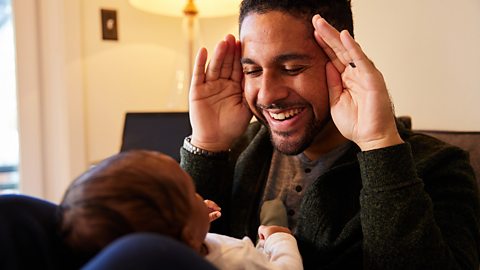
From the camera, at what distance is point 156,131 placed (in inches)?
72.3

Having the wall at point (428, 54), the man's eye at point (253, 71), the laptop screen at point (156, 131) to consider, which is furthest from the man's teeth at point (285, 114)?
the laptop screen at point (156, 131)

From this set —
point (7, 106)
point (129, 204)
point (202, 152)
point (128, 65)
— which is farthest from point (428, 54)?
point (7, 106)

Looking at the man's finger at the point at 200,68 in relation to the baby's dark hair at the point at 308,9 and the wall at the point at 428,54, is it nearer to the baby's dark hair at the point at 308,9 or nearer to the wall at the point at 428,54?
the baby's dark hair at the point at 308,9

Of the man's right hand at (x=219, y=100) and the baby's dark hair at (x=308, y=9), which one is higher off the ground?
the baby's dark hair at (x=308, y=9)

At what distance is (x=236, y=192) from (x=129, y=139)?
830mm

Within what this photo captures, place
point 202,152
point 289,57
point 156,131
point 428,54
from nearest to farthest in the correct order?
point 289,57 < point 202,152 < point 428,54 < point 156,131

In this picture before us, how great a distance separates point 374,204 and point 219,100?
1.78 ft

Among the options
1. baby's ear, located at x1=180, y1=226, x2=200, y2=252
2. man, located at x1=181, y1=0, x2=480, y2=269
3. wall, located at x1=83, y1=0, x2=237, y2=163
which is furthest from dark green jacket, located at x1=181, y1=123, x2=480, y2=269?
wall, located at x1=83, y1=0, x2=237, y2=163

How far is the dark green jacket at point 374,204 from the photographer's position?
73 cm

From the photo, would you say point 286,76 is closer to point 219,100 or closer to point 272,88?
point 272,88

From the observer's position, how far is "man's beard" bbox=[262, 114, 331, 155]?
1006mm

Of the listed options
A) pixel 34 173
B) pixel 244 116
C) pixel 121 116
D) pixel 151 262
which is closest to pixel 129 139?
pixel 121 116

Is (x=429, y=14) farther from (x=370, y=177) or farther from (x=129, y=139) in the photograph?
(x=129, y=139)

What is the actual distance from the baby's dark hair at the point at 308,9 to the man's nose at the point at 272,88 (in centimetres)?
14
